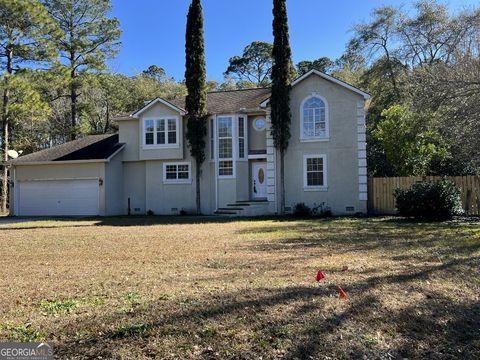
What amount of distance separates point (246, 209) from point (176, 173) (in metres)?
4.87

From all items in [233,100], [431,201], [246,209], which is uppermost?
[233,100]

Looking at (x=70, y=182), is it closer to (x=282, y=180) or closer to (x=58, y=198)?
(x=58, y=198)

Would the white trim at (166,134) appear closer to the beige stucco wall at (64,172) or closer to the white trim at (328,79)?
the beige stucco wall at (64,172)

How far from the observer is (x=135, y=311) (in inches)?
217

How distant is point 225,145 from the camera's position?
24.6m

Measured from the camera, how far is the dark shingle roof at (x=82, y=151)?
85.8 ft

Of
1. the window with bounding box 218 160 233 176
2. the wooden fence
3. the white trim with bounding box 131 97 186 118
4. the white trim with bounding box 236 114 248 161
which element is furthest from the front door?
the wooden fence

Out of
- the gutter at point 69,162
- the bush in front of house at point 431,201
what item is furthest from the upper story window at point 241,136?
the bush in front of house at point 431,201

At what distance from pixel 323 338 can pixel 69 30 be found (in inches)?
1454

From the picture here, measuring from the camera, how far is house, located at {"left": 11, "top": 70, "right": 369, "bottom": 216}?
904 inches

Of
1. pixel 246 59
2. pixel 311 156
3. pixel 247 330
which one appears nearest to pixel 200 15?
pixel 311 156

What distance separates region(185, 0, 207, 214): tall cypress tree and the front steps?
2.16m

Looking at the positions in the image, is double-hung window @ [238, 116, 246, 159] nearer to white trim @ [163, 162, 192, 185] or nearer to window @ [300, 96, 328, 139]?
white trim @ [163, 162, 192, 185]
